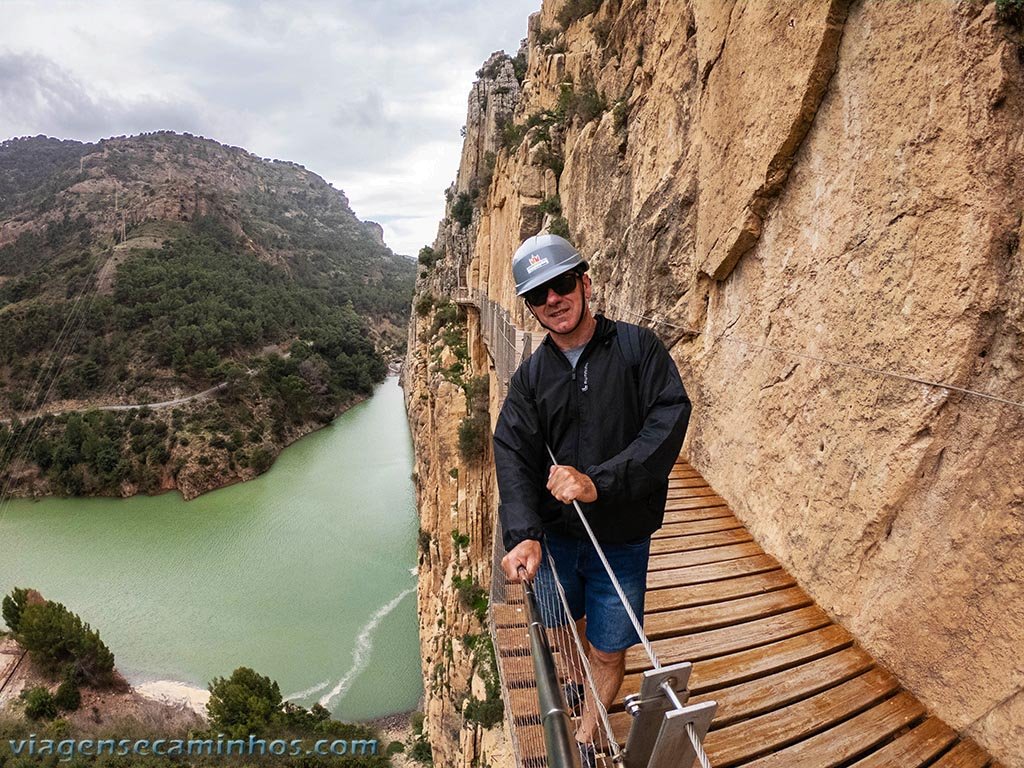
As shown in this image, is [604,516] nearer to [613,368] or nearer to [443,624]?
[613,368]

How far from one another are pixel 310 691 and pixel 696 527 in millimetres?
18060

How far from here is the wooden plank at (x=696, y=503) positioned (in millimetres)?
3578

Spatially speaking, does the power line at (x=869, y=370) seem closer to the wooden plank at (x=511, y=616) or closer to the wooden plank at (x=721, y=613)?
the wooden plank at (x=721, y=613)

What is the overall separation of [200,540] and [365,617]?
1071cm

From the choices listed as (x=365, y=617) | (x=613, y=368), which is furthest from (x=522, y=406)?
(x=365, y=617)

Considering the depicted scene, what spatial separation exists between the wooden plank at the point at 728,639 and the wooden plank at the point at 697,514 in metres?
0.92

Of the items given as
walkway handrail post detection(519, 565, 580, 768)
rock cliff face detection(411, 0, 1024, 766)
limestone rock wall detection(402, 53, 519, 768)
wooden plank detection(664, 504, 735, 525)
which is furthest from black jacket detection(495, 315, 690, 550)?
limestone rock wall detection(402, 53, 519, 768)

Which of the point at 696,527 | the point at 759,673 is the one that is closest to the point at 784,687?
the point at 759,673

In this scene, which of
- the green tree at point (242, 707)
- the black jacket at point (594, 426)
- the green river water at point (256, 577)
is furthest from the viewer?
the green river water at point (256, 577)

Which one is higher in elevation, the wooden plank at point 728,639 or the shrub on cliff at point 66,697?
the wooden plank at point 728,639

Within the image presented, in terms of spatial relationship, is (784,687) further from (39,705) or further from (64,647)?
(64,647)

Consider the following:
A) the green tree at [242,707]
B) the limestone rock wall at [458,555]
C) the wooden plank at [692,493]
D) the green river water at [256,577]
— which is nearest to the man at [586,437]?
the wooden plank at [692,493]

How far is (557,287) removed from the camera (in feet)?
5.03

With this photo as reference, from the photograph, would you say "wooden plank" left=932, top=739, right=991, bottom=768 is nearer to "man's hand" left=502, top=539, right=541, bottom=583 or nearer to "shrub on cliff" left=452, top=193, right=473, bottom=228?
"man's hand" left=502, top=539, right=541, bottom=583
